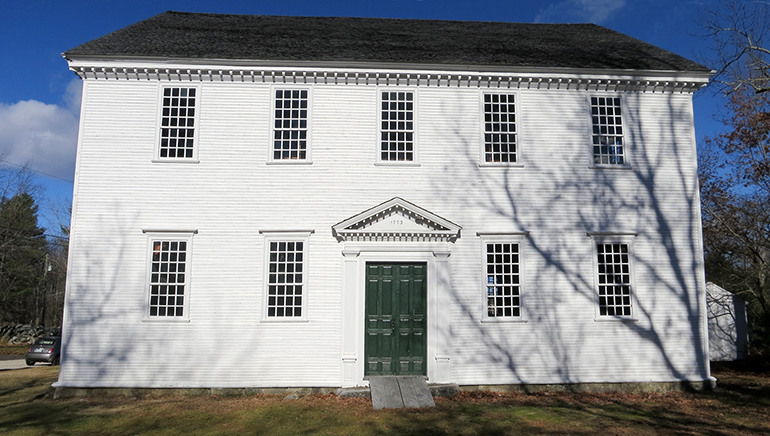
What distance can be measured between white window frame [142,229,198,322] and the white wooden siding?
0.13 m

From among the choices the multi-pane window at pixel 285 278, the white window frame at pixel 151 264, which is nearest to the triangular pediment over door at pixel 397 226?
the multi-pane window at pixel 285 278

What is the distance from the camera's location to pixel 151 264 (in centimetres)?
1235

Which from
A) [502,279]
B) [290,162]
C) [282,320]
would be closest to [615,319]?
[502,279]

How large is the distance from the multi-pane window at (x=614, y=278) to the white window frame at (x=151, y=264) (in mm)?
10007

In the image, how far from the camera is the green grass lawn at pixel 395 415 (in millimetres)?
9164

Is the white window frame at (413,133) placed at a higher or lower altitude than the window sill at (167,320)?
higher

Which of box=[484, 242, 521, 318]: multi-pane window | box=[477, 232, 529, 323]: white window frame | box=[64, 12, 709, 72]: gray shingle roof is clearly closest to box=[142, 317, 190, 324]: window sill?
box=[64, 12, 709, 72]: gray shingle roof

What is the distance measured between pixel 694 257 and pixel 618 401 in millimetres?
4289

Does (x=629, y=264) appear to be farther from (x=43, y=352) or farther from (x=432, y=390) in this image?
(x=43, y=352)

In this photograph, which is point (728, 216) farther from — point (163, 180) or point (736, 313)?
point (163, 180)

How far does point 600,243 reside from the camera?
13008mm

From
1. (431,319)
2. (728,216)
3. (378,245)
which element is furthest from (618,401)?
(728,216)

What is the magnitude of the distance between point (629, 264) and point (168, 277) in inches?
446

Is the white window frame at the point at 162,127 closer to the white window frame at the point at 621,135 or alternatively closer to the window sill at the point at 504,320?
the window sill at the point at 504,320
